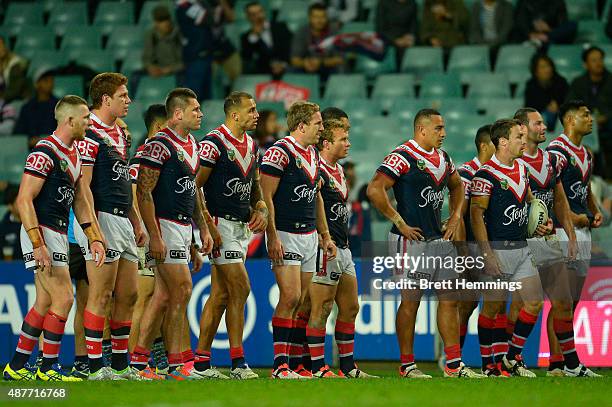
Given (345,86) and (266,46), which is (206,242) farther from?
(266,46)

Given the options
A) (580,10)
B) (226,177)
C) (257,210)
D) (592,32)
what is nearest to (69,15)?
(580,10)

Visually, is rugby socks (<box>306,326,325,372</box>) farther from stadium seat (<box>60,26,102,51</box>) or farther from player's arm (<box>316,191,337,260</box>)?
stadium seat (<box>60,26,102,51</box>)

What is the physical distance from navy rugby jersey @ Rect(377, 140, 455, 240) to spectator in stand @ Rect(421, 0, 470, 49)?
822 centimetres

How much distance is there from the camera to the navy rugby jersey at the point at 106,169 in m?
10.8

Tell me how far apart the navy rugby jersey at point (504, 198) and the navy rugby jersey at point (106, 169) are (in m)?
3.68

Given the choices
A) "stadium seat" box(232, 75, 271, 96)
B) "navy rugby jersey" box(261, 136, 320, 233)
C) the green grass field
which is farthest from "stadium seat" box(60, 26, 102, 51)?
the green grass field

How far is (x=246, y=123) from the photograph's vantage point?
11.6 meters

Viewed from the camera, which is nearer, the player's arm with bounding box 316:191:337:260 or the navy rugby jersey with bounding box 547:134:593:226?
the player's arm with bounding box 316:191:337:260

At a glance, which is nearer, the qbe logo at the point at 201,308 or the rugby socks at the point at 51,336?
the rugby socks at the point at 51,336

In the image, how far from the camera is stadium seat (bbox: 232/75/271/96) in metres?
19.7

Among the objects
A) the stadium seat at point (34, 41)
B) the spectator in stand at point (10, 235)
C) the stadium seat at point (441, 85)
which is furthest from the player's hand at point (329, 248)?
the stadium seat at point (34, 41)

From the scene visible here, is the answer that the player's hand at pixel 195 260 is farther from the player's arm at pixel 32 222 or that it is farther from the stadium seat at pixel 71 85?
the stadium seat at pixel 71 85

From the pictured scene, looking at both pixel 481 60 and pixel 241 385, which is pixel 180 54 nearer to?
pixel 481 60

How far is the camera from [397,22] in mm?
19953
